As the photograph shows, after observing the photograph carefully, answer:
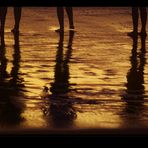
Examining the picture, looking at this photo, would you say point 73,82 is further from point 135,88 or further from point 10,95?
point 10,95

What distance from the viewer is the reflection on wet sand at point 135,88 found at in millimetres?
5680

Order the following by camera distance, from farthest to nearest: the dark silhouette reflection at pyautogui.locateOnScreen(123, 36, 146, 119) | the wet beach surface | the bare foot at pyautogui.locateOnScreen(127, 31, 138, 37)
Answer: the bare foot at pyautogui.locateOnScreen(127, 31, 138, 37) < the dark silhouette reflection at pyautogui.locateOnScreen(123, 36, 146, 119) < the wet beach surface

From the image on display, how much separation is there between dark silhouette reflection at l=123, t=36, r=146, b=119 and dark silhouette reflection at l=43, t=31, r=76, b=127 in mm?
572

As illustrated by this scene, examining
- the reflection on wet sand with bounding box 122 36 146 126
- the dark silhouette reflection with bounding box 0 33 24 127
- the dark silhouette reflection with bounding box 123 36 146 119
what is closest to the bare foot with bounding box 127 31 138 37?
the dark silhouette reflection with bounding box 123 36 146 119

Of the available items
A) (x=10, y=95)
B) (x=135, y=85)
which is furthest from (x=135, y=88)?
(x=10, y=95)

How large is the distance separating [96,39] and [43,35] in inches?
50.8

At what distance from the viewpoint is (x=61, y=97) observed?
6.34 metres

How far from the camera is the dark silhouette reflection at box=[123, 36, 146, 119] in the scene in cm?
586

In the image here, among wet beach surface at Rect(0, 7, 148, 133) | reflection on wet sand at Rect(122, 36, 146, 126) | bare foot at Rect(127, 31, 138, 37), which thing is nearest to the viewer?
wet beach surface at Rect(0, 7, 148, 133)

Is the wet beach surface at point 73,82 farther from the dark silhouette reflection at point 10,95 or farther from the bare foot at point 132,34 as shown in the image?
the bare foot at point 132,34

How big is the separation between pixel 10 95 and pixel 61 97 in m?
0.53

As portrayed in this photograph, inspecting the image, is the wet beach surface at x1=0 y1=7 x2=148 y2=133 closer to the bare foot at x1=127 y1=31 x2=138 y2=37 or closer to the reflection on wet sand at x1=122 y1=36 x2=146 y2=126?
the reflection on wet sand at x1=122 y1=36 x2=146 y2=126
